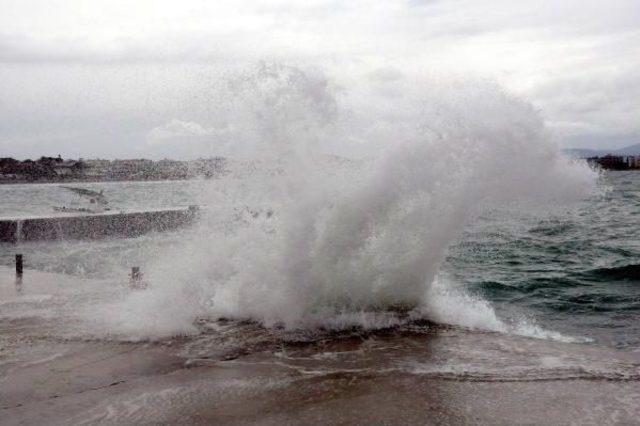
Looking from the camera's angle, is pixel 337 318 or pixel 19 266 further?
pixel 19 266

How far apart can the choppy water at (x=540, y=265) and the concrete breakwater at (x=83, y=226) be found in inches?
40.8

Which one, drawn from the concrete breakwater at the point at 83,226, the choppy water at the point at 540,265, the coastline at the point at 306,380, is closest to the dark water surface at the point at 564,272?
the choppy water at the point at 540,265

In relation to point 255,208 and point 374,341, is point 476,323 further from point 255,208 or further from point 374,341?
point 255,208

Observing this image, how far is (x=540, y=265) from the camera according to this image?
1861 cm

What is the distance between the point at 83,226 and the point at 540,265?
22.1 meters

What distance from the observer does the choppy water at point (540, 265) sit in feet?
40.1

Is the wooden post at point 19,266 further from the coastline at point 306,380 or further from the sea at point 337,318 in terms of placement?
the coastline at point 306,380

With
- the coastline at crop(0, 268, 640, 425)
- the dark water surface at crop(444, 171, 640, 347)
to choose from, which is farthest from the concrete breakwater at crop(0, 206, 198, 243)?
the coastline at crop(0, 268, 640, 425)

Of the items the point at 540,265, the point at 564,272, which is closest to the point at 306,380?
the point at 564,272

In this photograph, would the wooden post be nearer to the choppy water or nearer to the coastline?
the choppy water

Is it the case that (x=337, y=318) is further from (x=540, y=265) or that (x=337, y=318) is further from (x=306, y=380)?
(x=540, y=265)

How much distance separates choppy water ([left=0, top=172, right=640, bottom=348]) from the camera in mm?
12219

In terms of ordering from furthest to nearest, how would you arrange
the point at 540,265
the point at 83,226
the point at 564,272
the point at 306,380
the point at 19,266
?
1. the point at 83,226
2. the point at 540,265
3. the point at 564,272
4. the point at 19,266
5. the point at 306,380

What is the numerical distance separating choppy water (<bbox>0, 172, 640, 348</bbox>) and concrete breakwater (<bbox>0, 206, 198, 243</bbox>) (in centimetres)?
104
